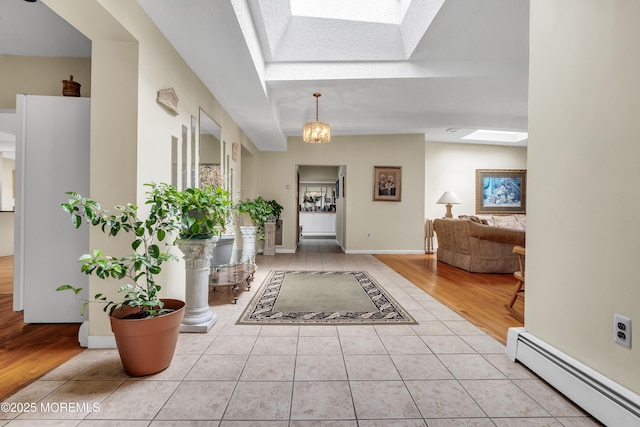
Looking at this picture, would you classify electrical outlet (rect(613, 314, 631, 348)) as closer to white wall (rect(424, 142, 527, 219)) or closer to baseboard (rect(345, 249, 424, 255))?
baseboard (rect(345, 249, 424, 255))

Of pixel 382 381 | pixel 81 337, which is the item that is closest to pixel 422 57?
pixel 382 381

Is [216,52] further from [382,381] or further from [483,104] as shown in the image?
[483,104]

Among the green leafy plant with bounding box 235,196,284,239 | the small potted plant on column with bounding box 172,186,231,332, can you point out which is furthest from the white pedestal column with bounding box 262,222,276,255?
the small potted plant on column with bounding box 172,186,231,332

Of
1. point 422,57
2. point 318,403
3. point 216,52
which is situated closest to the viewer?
point 318,403

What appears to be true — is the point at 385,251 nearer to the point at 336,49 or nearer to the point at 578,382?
the point at 336,49

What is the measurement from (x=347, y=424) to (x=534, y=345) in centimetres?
122

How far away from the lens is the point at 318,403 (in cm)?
146

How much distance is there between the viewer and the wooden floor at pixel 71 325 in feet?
5.86

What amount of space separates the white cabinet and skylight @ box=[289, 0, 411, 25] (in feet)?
27.5

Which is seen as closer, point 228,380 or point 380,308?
point 228,380

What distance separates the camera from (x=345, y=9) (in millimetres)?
3123

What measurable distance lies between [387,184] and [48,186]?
5.95 metres

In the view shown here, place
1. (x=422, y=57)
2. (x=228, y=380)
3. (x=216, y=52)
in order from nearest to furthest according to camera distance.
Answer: (x=228, y=380) → (x=216, y=52) → (x=422, y=57)

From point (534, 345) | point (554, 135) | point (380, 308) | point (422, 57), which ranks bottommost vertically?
point (380, 308)
